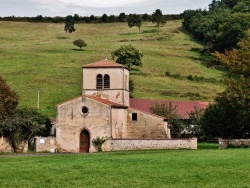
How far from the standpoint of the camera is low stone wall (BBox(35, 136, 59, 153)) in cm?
6209

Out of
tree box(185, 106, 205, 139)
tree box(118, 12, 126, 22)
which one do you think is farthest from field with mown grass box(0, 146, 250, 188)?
tree box(118, 12, 126, 22)

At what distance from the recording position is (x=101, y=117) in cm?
6306

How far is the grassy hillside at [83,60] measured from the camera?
343 feet

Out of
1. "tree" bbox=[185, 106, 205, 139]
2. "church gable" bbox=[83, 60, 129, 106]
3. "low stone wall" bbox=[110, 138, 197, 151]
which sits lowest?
"tree" bbox=[185, 106, 205, 139]

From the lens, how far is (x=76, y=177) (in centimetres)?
2923

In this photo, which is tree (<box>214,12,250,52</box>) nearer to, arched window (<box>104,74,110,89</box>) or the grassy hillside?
the grassy hillside

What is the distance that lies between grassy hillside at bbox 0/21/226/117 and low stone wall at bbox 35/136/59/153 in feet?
82.9

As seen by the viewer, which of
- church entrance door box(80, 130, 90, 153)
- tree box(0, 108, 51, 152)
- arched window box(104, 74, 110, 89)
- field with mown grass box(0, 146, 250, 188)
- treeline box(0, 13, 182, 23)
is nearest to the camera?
field with mown grass box(0, 146, 250, 188)

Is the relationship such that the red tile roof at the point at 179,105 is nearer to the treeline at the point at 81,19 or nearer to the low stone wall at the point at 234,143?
the low stone wall at the point at 234,143

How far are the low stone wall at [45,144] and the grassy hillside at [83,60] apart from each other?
25.3 m

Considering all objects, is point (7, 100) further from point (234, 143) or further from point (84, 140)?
point (234, 143)

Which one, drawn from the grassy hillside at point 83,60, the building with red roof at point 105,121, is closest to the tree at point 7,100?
the building with red roof at point 105,121

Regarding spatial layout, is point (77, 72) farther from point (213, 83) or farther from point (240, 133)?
point (240, 133)

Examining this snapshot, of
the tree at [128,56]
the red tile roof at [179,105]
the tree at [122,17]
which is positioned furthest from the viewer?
the tree at [122,17]
